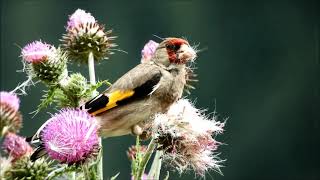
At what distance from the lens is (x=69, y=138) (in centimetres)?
186

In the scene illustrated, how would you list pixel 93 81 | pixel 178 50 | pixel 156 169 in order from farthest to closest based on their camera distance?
pixel 178 50 < pixel 93 81 < pixel 156 169

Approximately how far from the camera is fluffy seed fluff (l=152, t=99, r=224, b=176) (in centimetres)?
198

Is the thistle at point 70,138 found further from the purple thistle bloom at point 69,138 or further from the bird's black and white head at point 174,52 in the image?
the bird's black and white head at point 174,52

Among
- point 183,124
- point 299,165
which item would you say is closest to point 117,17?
point 299,165

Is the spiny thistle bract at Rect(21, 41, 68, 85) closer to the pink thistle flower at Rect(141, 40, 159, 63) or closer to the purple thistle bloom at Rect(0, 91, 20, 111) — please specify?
the purple thistle bloom at Rect(0, 91, 20, 111)

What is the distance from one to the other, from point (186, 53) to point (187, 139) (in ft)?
1.51

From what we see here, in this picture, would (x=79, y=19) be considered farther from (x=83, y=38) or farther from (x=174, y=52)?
(x=174, y=52)

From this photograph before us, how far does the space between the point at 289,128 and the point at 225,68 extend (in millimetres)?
1377

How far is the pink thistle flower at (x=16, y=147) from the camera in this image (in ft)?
7.71

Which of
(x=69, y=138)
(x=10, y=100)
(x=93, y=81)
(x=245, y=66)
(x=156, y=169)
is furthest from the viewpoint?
(x=245, y=66)

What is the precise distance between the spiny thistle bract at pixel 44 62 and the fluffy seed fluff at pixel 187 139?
0.52 m

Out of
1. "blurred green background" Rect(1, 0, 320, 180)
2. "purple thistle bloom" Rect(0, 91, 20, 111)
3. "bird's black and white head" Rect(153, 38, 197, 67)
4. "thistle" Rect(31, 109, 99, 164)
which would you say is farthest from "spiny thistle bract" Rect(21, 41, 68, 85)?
"blurred green background" Rect(1, 0, 320, 180)

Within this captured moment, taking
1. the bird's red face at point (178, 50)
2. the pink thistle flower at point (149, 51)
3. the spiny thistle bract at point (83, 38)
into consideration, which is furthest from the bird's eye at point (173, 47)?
the spiny thistle bract at point (83, 38)

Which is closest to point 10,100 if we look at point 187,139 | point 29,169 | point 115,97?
point 29,169
